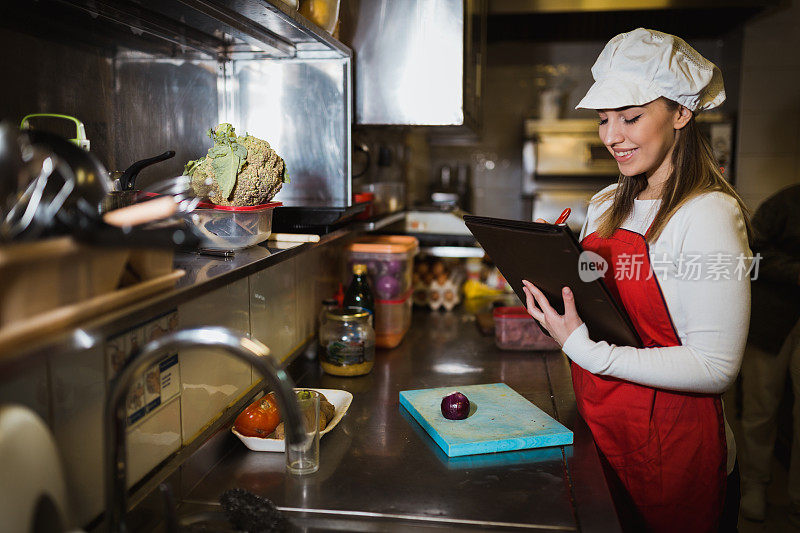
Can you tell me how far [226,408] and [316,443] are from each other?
0.30m

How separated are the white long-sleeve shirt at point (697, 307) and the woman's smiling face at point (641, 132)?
130mm

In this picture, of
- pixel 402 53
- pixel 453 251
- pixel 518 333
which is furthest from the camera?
pixel 453 251

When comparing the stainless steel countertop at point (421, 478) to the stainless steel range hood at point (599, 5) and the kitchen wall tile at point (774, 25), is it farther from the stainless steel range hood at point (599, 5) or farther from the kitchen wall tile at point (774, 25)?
the kitchen wall tile at point (774, 25)

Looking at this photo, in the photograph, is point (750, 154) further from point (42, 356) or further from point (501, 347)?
point (42, 356)

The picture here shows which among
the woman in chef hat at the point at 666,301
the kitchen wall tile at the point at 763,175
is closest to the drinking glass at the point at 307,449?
the woman in chef hat at the point at 666,301

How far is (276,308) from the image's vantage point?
5.81 ft

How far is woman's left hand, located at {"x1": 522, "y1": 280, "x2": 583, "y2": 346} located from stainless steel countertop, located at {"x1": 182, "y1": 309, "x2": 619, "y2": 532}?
9.9 inches

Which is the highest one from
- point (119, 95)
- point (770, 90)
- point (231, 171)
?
point (770, 90)

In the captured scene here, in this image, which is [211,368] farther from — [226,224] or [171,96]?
[171,96]

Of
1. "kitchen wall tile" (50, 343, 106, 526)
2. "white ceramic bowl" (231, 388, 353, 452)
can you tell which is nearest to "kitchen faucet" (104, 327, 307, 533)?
"kitchen wall tile" (50, 343, 106, 526)

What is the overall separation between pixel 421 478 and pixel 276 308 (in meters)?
0.70

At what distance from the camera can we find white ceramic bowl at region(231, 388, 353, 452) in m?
1.35

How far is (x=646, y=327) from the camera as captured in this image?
53.4 inches

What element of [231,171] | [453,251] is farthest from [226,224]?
[453,251]
